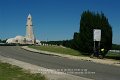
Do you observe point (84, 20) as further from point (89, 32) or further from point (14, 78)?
point (14, 78)

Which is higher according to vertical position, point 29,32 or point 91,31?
point 29,32

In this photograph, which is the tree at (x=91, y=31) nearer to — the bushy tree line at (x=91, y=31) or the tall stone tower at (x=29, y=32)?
the bushy tree line at (x=91, y=31)

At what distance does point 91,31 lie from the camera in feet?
136

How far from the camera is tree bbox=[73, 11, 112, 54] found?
40.8m

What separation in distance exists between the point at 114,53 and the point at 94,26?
4954 mm

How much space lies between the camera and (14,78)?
15.6m

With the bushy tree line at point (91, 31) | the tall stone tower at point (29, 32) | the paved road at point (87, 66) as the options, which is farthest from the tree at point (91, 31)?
the tall stone tower at point (29, 32)

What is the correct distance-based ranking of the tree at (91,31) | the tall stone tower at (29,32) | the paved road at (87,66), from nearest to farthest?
the paved road at (87,66)
the tree at (91,31)
the tall stone tower at (29,32)

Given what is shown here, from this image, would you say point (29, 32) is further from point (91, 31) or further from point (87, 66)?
point (87, 66)

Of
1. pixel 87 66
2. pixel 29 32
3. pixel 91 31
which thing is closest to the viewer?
pixel 87 66

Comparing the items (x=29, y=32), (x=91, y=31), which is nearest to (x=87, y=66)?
(x=91, y=31)

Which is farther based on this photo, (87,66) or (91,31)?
(91,31)

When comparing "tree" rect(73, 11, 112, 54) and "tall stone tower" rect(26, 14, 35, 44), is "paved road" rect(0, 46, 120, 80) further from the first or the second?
"tall stone tower" rect(26, 14, 35, 44)

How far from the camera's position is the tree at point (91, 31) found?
134ft
